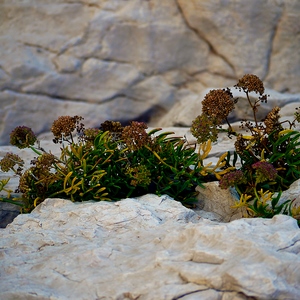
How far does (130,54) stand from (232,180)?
3781 millimetres

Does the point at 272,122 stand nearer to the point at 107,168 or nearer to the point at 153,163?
the point at 153,163

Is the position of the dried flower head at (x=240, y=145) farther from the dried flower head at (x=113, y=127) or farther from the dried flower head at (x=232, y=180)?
the dried flower head at (x=113, y=127)

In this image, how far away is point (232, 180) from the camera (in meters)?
4.02

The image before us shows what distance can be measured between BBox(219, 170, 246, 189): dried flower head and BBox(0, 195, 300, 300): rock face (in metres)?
0.71

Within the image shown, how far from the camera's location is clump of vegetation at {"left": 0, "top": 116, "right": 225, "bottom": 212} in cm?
421

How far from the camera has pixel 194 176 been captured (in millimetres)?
4434

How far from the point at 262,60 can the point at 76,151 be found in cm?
394

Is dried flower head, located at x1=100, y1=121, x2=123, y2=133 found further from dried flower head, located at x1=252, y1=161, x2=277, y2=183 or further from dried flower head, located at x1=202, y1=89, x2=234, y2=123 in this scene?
Answer: dried flower head, located at x1=252, y1=161, x2=277, y2=183

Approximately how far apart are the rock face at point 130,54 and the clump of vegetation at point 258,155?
3181 millimetres

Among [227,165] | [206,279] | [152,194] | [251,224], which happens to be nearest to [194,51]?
[227,165]

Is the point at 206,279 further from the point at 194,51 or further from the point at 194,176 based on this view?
the point at 194,51

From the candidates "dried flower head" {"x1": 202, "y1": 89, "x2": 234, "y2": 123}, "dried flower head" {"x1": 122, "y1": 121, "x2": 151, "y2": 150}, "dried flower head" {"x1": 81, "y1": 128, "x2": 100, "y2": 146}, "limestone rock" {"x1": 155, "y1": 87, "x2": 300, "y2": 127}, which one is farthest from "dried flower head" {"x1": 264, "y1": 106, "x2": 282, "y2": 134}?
"limestone rock" {"x1": 155, "y1": 87, "x2": 300, "y2": 127}

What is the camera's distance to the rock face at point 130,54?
727 centimetres

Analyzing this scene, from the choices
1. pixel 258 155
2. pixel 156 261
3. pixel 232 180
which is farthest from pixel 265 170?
pixel 156 261
